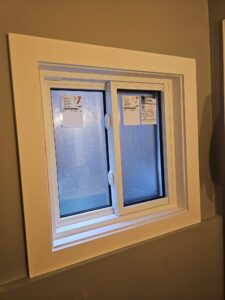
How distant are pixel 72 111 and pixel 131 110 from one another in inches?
14.5

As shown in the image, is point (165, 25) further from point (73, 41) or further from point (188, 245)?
point (188, 245)

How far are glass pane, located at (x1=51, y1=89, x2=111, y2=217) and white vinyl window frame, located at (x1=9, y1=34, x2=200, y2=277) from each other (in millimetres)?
57

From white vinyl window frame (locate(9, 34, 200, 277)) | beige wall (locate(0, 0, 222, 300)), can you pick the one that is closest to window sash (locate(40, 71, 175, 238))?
white vinyl window frame (locate(9, 34, 200, 277))

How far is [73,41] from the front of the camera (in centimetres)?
104

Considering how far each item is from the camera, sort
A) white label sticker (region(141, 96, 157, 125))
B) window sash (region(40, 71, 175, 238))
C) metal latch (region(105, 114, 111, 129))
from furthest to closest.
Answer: white label sticker (region(141, 96, 157, 125)) < metal latch (region(105, 114, 111, 129)) < window sash (region(40, 71, 175, 238))

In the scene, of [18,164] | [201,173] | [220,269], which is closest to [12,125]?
[18,164]

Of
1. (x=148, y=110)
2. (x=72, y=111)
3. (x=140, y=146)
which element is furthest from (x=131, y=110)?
(x=72, y=111)

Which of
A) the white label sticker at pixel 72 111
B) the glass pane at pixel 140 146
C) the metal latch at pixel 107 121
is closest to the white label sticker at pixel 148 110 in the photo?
the glass pane at pixel 140 146

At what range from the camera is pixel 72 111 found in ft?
4.04

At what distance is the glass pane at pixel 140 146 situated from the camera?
4.57 feet

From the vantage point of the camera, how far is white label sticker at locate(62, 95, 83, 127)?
3.99ft

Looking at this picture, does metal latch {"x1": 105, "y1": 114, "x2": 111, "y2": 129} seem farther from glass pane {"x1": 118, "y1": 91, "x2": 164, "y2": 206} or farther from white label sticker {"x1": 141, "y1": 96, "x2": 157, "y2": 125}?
white label sticker {"x1": 141, "y1": 96, "x2": 157, "y2": 125}

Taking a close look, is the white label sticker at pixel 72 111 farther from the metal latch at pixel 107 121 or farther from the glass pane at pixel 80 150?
the metal latch at pixel 107 121

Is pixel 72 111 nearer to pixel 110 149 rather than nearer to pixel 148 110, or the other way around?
pixel 110 149
